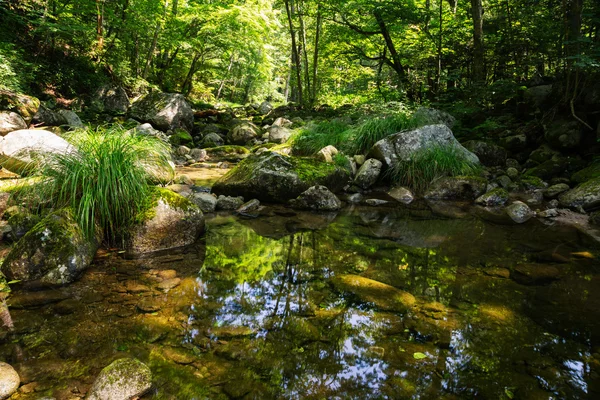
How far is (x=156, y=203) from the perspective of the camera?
4.11 metres

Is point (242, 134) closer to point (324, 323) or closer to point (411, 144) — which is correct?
point (411, 144)

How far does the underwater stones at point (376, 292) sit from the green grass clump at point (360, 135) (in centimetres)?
578

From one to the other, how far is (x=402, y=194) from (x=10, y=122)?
9501 millimetres

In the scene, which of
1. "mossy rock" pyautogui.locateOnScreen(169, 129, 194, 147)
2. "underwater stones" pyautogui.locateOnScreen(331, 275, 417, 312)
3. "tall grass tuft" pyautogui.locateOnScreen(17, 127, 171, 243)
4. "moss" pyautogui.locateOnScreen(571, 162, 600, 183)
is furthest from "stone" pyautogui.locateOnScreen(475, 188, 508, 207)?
"mossy rock" pyautogui.locateOnScreen(169, 129, 194, 147)

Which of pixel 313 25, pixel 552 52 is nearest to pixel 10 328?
pixel 552 52

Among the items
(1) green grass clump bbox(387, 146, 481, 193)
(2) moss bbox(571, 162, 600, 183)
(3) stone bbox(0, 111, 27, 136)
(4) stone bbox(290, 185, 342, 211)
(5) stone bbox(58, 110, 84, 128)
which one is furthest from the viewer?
(5) stone bbox(58, 110, 84, 128)

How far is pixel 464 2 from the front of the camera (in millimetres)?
12688

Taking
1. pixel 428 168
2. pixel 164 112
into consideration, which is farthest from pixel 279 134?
pixel 428 168

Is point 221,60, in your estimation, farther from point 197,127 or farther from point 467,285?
point 467,285

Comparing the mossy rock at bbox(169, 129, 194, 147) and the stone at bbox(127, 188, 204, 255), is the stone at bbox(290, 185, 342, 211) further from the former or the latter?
the mossy rock at bbox(169, 129, 194, 147)

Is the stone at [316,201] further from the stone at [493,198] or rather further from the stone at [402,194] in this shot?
the stone at [493,198]

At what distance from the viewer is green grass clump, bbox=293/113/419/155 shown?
8875 mm

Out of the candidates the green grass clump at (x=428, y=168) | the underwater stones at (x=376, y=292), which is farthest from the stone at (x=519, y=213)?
the underwater stones at (x=376, y=292)

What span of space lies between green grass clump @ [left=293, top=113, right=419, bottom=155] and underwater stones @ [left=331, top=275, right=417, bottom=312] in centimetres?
578
